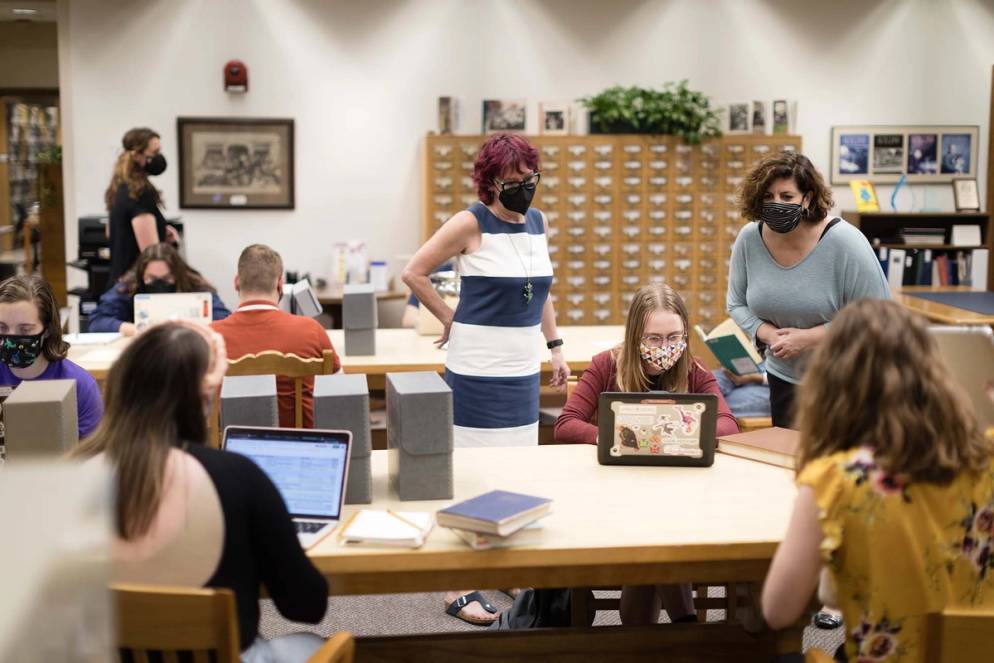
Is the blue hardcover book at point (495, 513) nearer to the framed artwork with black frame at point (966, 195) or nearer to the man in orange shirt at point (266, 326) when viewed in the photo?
the man in orange shirt at point (266, 326)

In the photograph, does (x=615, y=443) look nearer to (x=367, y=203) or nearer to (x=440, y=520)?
(x=440, y=520)

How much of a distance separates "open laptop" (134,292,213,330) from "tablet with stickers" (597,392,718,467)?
240cm

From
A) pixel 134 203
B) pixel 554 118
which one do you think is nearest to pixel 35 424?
pixel 134 203

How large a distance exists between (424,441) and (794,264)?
1.55m

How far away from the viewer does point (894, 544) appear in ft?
Answer: 5.89

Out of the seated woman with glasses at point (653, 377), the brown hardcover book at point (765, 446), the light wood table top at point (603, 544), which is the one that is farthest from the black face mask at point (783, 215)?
the light wood table top at point (603, 544)

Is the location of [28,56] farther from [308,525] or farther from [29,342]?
[308,525]

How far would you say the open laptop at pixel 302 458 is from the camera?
2352mm

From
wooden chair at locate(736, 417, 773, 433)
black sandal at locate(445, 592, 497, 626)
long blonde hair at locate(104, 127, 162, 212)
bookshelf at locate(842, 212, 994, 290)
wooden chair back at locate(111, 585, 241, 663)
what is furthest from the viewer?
bookshelf at locate(842, 212, 994, 290)

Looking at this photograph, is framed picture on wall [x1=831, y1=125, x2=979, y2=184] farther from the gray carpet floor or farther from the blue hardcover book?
the blue hardcover book

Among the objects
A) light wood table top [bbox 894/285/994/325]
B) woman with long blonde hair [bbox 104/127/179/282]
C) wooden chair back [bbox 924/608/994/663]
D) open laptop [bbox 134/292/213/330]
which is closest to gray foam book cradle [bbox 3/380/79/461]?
wooden chair back [bbox 924/608/994/663]

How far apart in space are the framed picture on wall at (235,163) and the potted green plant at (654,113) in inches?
90.3

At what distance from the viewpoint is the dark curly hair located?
3.37m

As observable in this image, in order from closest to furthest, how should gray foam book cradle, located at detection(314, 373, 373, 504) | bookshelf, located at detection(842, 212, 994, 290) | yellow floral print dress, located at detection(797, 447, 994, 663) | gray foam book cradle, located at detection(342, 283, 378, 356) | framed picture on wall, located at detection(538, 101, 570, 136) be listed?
yellow floral print dress, located at detection(797, 447, 994, 663) → gray foam book cradle, located at detection(314, 373, 373, 504) → gray foam book cradle, located at detection(342, 283, 378, 356) → framed picture on wall, located at detection(538, 101, 570, 136) → bookshelf, located at detection(842, 212, 994, 290)
